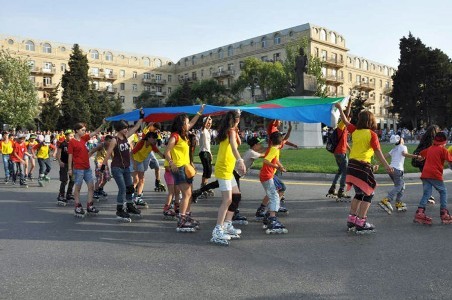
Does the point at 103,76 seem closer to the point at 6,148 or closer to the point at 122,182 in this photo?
the point at 6,148

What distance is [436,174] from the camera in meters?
6.77

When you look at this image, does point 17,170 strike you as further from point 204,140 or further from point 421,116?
point 421,116

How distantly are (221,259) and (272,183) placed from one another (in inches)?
76.1

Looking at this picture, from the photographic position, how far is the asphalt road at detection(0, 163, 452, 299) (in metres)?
3.92

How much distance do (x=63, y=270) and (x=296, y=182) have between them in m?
8.50

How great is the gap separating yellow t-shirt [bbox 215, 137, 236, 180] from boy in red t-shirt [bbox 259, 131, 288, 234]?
2.42ft

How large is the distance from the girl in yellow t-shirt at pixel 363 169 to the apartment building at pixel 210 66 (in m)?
56.7

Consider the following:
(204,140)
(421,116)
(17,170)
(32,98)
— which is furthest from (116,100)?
(204,140)

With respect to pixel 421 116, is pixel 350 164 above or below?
below

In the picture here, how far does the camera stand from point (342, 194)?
8984 millimetres

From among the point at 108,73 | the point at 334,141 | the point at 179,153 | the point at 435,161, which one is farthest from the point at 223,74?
the point at 179,153

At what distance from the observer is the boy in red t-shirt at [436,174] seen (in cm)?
667

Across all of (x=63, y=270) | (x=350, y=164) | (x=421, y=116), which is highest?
(x=421, y=116)

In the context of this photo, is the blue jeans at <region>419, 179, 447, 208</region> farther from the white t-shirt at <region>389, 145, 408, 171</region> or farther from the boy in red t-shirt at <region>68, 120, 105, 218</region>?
the boy in red t-shirt at <region>68, 120, 105, 218</region>
